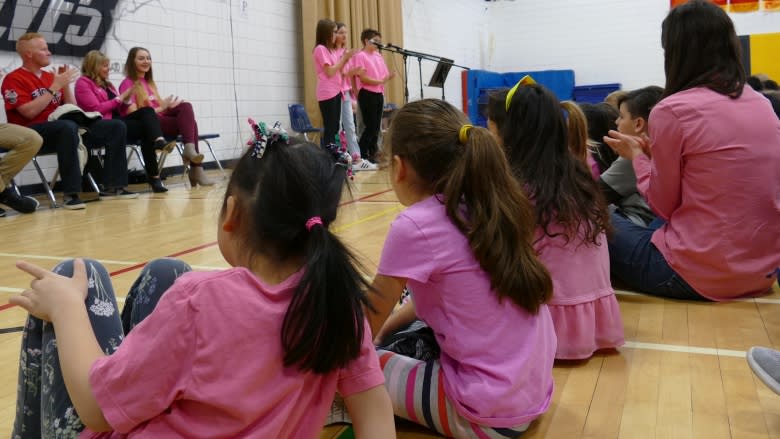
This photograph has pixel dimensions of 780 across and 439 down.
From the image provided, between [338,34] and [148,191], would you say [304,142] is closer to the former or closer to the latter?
[148,191]

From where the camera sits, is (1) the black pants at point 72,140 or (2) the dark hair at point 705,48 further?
(1) the black pants at point 72,140

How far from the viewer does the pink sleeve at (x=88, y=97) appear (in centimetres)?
420

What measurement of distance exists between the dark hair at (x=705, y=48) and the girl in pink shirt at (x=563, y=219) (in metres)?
0.47

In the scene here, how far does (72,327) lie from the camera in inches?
30.9

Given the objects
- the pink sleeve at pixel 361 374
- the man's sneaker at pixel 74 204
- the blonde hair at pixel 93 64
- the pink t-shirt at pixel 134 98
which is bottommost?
the man's sneaker at pixel 74 204

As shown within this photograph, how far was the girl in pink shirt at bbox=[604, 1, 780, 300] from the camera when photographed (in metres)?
1.70

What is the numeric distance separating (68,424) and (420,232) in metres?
0.56

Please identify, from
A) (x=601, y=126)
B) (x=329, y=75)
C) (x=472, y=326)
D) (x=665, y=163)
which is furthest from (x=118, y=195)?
(x=472, y=326)

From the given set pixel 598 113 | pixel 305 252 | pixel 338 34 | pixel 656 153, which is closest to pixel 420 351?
pixel 305 252

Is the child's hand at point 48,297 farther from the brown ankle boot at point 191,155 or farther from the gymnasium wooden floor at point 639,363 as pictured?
the brown ankle boot at point 191,155

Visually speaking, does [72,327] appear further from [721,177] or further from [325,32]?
[325,32]

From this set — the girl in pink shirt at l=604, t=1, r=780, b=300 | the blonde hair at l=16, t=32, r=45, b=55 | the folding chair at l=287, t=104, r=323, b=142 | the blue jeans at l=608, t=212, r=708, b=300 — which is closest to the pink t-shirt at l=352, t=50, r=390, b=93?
the folding chair at l=287, t=104, r=323, b=142

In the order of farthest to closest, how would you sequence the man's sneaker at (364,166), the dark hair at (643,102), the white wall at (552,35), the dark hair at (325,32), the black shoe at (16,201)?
1. the white wall at (552,35)
2. the man's sneaker at (364,166)
3. the dark hair at (325,32)
4. the black shoe at (16,201)
5. the dark hair at (643,102)

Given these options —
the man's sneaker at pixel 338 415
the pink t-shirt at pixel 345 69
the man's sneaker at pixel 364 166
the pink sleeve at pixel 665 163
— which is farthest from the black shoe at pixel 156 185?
the man's sneaker at pixel 338 415
